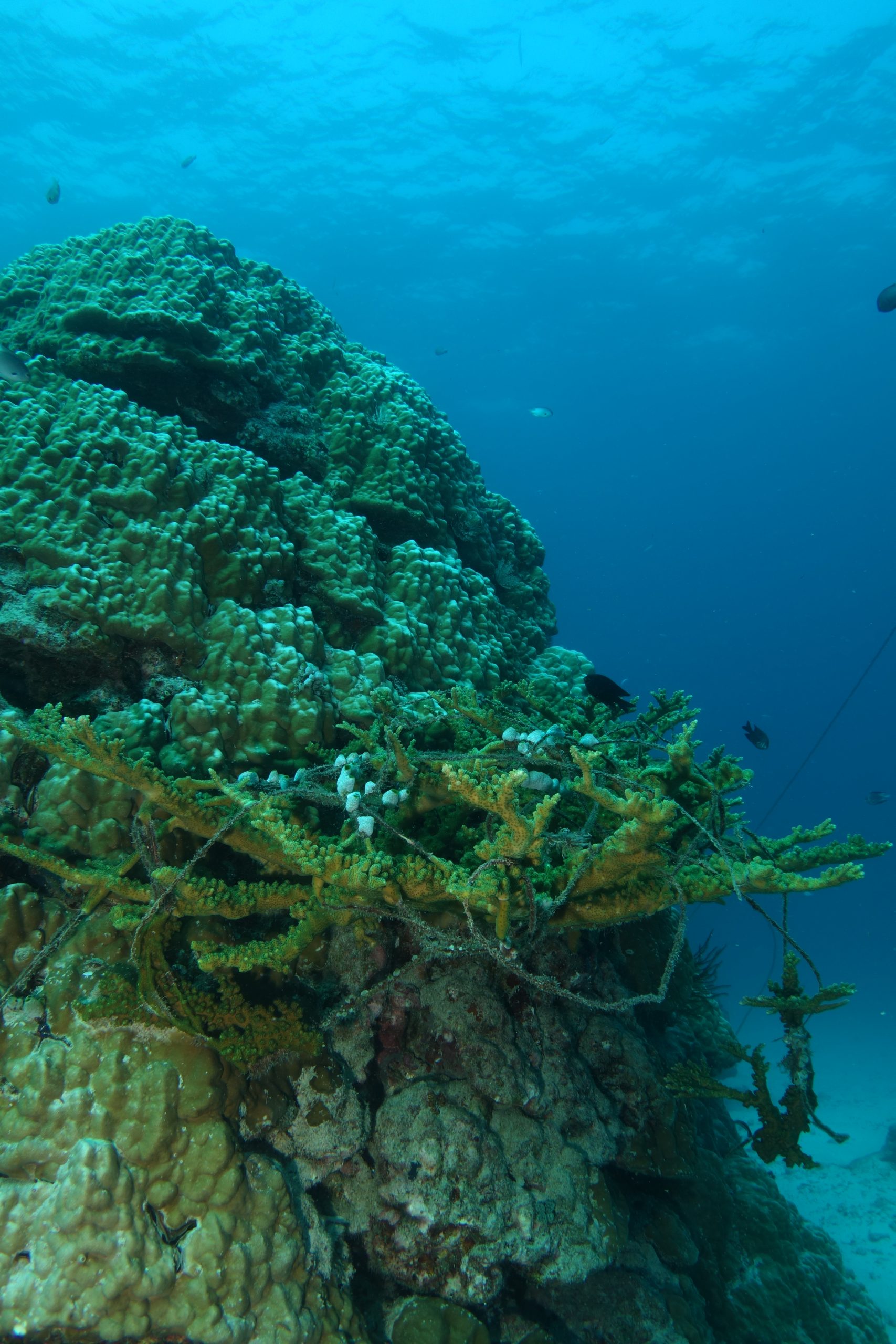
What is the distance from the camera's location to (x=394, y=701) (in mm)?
4105

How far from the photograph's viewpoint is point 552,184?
3891cm

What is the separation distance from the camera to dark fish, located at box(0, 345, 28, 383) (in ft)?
15.2

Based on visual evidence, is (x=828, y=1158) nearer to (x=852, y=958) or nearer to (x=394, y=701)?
(x=394, y=701)

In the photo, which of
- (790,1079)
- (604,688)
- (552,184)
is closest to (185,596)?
(604,688)

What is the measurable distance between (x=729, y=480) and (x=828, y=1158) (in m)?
87.9

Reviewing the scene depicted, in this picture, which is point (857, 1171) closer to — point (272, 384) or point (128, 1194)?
point (128, 1194)

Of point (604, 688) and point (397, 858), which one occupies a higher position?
point (604, 688)

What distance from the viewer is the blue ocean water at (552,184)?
3069 centimetres

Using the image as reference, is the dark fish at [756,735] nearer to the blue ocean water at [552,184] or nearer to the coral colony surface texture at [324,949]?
the coral colony surface texture at [324,949]

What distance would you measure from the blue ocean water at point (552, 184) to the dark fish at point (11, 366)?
2759 cm

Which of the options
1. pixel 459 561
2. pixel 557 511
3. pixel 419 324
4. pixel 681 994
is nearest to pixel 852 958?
pixel 681 994

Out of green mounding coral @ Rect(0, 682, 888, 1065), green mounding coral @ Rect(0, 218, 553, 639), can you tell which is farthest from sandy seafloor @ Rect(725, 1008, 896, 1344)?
green mounding coral @ Rect(0, 218, 553, 639)

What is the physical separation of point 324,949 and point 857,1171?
1636 centimetres

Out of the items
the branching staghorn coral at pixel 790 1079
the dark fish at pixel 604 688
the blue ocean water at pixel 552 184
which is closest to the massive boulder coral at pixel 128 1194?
the branching staghorn coral at pixel 790 1079
